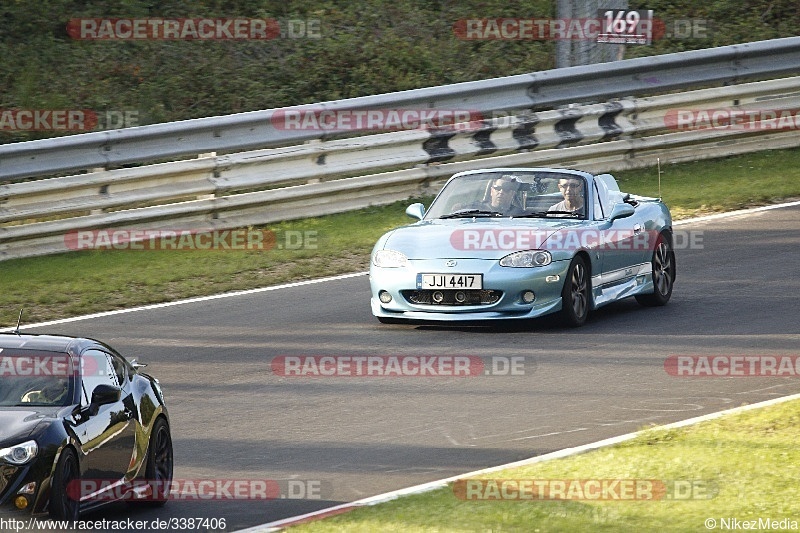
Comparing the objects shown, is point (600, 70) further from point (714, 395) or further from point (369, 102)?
point (714, 395)

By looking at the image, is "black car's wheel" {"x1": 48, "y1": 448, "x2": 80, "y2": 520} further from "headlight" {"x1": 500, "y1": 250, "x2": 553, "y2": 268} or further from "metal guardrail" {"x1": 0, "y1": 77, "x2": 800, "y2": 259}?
"metal guardrail" {"x1": 0, "y1": 77, "x2": 800, "y2": 259}

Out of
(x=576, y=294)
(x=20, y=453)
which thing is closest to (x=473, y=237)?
(x=576, y=294)

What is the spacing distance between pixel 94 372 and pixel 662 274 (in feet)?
24.3

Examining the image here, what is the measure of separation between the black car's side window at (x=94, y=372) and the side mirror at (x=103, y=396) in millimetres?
42

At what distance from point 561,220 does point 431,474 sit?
5.23 meters

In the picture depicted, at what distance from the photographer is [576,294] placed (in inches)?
502

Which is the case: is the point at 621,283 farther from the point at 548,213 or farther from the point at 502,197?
the point at 502,197

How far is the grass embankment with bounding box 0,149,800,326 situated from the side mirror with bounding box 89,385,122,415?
542 centimetres

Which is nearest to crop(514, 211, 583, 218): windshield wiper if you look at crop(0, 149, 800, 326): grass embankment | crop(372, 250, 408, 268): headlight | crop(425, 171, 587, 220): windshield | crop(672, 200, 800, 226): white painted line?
crop(425, 171, 587, 220): windshield

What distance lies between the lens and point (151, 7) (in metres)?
22.4

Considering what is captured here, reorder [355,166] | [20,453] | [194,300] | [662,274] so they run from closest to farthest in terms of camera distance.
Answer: [20,453] < [194,300] < [662,274] < [355,166]

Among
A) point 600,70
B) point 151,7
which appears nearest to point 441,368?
point 600,70

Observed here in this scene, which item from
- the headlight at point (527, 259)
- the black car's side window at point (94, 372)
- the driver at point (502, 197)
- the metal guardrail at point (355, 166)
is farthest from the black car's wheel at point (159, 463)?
the metal guardrail at point (355, 166)

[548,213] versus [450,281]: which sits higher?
[548,213]
